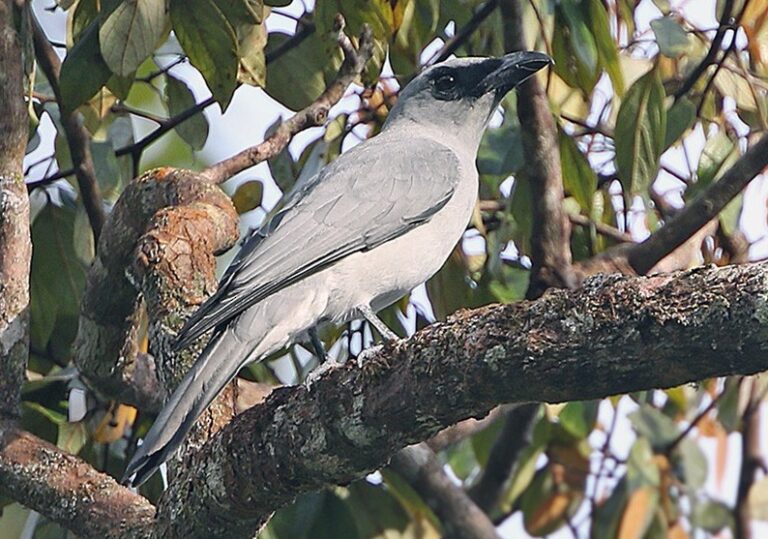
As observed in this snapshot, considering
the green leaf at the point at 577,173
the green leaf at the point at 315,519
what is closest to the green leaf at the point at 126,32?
the green leaf at the point at 577,173

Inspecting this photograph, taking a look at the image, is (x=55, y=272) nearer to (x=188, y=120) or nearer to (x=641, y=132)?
(x=188, y=120)

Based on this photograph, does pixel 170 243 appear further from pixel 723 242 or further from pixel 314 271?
pixel 723 242

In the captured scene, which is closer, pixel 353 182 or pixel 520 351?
pixel 520 351

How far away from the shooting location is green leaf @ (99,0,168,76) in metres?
4.12

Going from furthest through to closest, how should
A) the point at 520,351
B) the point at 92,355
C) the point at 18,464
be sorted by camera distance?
the point at 92,355
the point at 18,464
the point at 520,351

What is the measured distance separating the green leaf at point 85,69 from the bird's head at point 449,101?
4.80 feet

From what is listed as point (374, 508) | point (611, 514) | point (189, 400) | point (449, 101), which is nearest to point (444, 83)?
point (449, 101)

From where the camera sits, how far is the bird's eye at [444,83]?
5.54 meters

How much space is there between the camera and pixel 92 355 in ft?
14.9

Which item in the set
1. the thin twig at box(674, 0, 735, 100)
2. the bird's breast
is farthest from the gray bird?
the thin twig at box(674, 0, 735, 100)

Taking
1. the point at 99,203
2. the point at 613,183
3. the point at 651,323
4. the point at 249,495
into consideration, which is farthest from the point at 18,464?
the point at 613,183

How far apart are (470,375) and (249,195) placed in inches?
108

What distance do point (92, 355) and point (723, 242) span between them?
101 inches

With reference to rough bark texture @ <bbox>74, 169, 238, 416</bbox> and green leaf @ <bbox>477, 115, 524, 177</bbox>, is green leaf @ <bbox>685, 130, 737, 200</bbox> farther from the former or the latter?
rough bark texture @ <bbox>74, 169, 238, 416</bbox>
